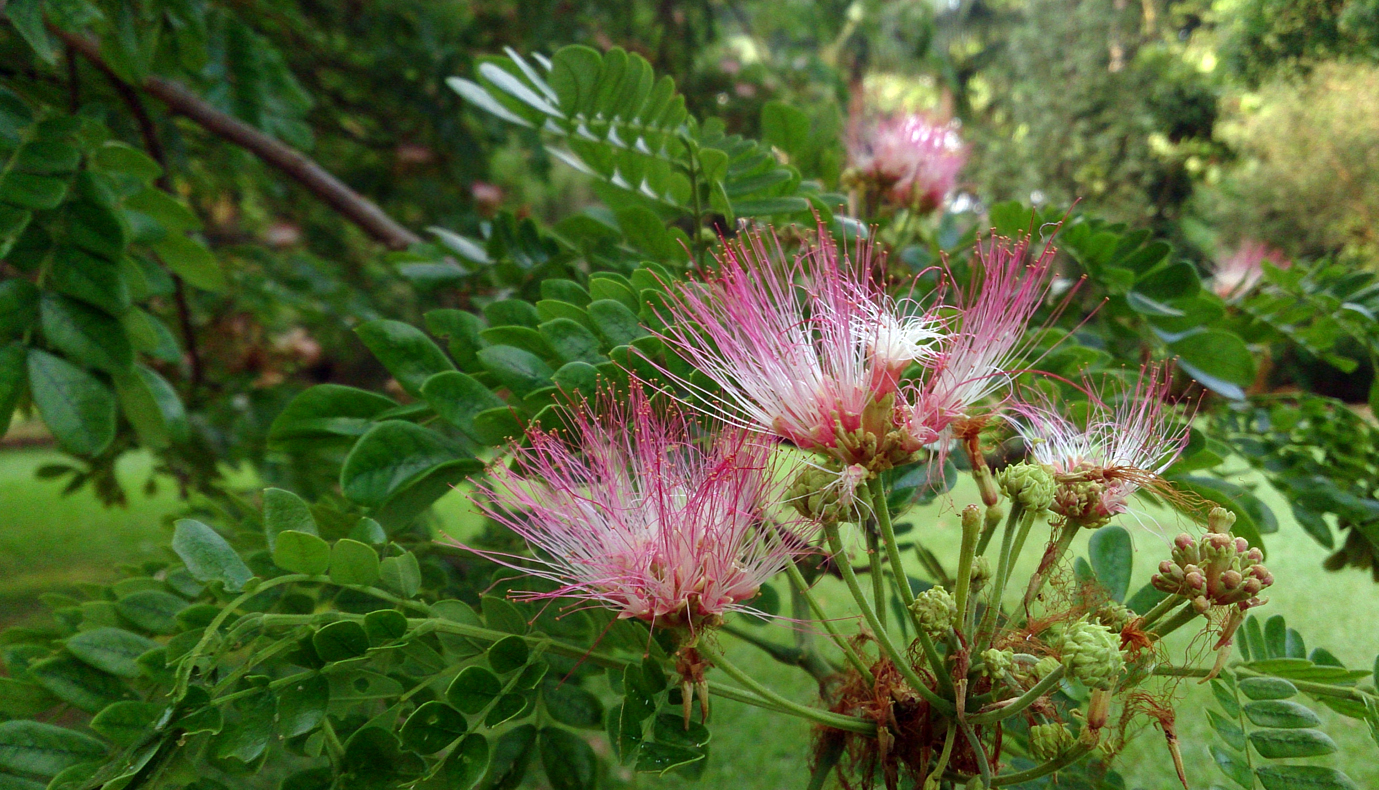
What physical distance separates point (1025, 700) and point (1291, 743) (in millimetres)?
463

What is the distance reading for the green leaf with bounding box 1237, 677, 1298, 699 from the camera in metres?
0.87

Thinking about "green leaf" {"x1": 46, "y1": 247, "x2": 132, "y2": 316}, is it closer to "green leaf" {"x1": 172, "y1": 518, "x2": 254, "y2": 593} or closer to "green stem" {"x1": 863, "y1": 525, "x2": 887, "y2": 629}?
"green leaf" {"x1": 172, "y1": 518, "x2": 254, "y2": 593}

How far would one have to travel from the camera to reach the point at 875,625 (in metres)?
0.71

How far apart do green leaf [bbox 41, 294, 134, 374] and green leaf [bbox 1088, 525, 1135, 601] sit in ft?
5.22

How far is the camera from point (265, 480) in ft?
8.53

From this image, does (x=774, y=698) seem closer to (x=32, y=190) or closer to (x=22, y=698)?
(x=22, y=698)

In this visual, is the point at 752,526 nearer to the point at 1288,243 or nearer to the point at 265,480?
A: the point at 265,480

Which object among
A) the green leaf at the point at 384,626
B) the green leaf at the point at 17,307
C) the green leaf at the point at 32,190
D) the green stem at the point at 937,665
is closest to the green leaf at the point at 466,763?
the green leaf at the point at 384,626

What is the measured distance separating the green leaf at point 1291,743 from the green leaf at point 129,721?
1.23m

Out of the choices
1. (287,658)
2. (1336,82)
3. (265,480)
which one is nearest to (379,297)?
(265,480)

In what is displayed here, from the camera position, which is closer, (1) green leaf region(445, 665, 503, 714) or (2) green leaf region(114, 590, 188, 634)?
(1) green leaf region(445, 665, 503, 714)

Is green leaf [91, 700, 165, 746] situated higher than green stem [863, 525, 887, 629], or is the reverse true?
green stem [863, 525, 887, 629]

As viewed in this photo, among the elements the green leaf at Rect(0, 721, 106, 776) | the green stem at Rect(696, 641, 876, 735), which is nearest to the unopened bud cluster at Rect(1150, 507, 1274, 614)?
the green stem at Rect(696, 641, 876, 735)

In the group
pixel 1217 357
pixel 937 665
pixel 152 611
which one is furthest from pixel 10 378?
pixel 1217 357
